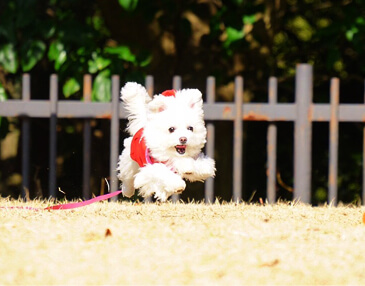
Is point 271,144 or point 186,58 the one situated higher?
point 186,58

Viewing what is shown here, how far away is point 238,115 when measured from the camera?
19.3 ft

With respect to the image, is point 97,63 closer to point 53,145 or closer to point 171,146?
point 53,145

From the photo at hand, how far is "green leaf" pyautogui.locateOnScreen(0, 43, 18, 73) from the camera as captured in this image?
6.33m

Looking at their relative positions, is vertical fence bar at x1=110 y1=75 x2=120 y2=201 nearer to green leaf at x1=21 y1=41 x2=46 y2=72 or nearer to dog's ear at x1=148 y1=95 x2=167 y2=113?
green leaf at x1=21 y1=41 x2=46 y2=72

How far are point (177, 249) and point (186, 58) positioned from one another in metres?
3.63

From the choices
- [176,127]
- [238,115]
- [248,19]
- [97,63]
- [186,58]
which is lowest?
[176,127]

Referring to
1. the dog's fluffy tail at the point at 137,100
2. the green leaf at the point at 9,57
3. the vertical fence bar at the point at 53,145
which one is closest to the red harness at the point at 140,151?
the dog's fluffy tail at the point at 137,100

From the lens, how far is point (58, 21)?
6.36 metres

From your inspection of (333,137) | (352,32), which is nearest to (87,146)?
(333,137)

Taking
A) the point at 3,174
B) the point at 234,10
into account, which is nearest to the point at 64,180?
the point at 3,174

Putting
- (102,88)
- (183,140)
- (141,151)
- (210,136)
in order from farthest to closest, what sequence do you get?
(102,88)
(210,136)
(141,151)
(183,140)

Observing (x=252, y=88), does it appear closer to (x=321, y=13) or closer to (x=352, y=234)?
(x=321, y=13)

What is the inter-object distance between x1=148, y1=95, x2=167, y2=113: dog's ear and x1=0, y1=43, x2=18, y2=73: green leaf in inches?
108

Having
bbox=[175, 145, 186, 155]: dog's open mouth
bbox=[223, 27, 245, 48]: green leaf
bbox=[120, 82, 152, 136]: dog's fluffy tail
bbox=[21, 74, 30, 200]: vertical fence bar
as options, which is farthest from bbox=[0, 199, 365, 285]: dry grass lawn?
bbox=[223, 27, 245, 48]: green leaf
